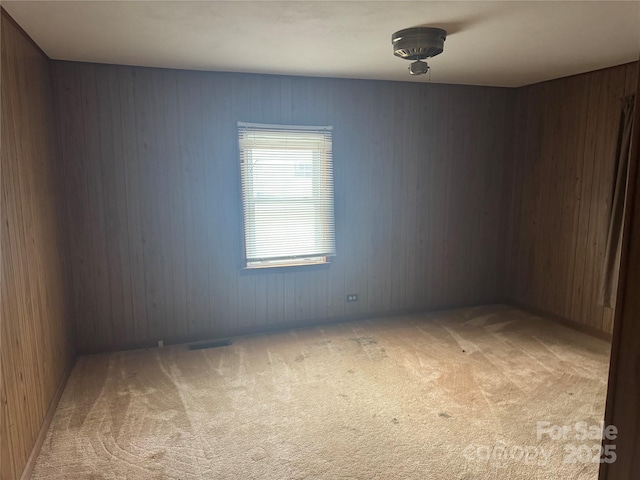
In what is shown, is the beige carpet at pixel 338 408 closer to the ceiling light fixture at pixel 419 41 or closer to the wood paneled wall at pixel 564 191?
the wood paneled wall at pixel 564 191

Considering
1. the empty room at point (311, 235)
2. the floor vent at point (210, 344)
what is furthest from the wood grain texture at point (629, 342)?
the floor vent at point (210, 344)

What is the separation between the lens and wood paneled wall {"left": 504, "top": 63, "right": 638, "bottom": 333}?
3.91m

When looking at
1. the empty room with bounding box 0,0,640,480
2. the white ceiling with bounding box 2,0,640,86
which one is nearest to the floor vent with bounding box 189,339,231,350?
the empty room with bounding box 0,0,640,480

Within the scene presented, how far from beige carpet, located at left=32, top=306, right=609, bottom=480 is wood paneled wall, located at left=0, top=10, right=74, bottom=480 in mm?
298

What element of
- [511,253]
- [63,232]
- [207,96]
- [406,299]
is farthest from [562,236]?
[63,232]

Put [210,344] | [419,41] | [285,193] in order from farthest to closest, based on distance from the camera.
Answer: [285,193] → [210,344] → [419,41]

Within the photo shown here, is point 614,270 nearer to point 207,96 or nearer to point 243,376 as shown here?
point 243,376

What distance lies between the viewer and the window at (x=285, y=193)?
156 inches

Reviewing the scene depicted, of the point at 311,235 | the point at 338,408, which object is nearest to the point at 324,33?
the point at 311,235

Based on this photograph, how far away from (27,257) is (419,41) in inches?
104

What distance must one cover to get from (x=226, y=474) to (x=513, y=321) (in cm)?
338

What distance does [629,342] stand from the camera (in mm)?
816

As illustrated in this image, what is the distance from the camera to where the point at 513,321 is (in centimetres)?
450

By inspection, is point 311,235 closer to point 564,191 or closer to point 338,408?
point 338,408
